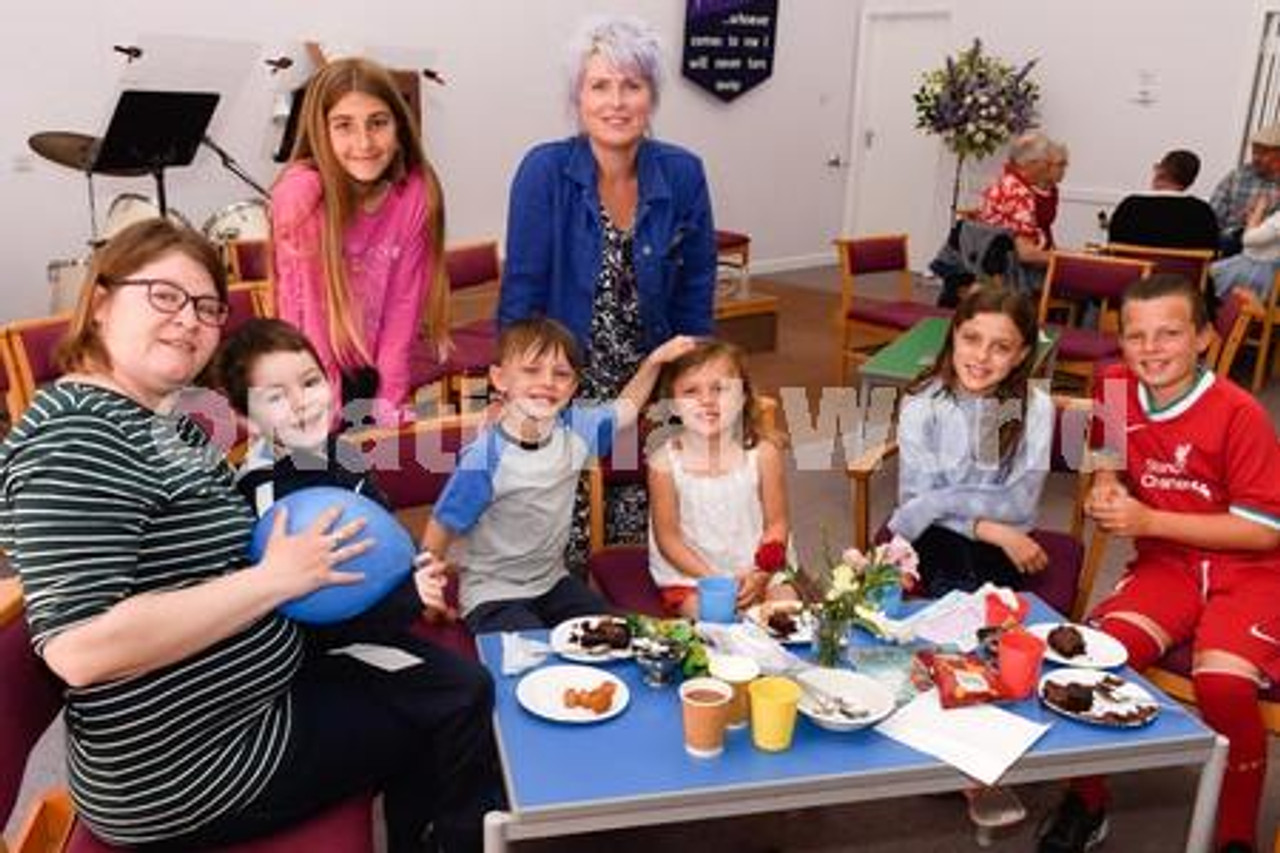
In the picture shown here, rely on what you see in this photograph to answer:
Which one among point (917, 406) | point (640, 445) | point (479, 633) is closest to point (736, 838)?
point (479, 633)

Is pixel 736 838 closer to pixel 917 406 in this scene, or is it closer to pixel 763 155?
pixel 917 406

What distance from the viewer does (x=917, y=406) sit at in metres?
2.62

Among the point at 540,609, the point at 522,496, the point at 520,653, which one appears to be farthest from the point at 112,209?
the point at 520,653

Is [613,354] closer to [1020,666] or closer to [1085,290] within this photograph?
[1020,666]

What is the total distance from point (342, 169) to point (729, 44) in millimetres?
6740

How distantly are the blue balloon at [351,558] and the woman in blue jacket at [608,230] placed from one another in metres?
0.99

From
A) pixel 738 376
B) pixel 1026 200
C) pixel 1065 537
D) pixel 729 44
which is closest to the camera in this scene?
pixel 738 376

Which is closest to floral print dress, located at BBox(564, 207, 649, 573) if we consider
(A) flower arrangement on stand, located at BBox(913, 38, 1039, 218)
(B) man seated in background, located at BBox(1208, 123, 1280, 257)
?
(B) man seated in background, located at BBox(1208, 123, 1280, 257)

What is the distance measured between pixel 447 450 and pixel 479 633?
0.40 meters

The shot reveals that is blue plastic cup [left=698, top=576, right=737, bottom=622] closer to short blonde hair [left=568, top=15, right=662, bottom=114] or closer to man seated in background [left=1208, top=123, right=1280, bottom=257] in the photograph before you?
short blonde hair [left=568, top=15, right=662, bottom=114]

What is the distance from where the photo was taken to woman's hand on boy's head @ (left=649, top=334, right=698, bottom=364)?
243cm

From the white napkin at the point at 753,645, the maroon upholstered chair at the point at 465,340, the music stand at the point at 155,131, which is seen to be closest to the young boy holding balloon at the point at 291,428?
the white napkin at the point at 753,645

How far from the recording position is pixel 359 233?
8.28 ft

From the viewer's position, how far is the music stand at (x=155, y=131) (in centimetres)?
486
